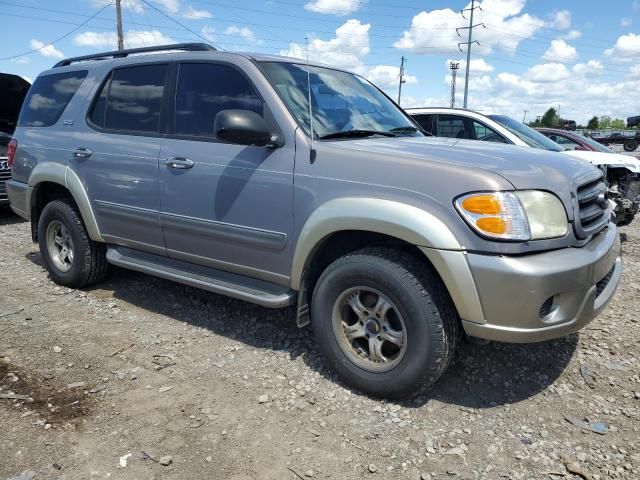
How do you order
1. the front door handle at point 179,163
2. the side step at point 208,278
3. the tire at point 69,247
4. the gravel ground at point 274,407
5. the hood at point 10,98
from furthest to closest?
1. the hood at point 10,98
2. the tire at point 69,247
3. the front door handle at point 179,163
4. the side step at point 208,278
5. the gravel ground at point 274,407

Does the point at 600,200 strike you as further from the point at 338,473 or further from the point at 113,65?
the point at 113,65

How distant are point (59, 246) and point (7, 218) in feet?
14.1

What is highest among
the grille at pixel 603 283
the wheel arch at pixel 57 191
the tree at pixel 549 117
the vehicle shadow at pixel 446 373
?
the tree at pixel 549 117

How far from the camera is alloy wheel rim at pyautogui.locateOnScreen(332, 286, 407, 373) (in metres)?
2.85

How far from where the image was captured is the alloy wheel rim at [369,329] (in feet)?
9.36

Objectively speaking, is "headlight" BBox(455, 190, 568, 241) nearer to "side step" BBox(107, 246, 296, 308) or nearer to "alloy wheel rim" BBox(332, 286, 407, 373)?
"alloy wheel rim" BBox(332, 286, 407, 373)

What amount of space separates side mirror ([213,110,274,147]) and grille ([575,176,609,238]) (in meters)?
1.82

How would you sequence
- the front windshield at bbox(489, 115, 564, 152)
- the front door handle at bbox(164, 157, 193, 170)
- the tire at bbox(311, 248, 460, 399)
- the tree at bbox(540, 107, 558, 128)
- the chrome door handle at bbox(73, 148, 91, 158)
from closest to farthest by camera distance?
the tire at bbox(311, 248, 460, 399)
the front door handle at bbox(164, 157, 193, 170)
the chrome door handle at bbox(73, 148, 91, 158)
the front windshield at bbox(489, 115, 564, 152)
the tree at bbox(540, 107, 558, 128)

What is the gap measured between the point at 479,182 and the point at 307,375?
5.28 ft

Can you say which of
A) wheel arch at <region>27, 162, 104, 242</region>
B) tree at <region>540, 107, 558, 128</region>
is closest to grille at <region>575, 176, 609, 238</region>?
wheel arch at <region>27, 162, 104, 242</region>

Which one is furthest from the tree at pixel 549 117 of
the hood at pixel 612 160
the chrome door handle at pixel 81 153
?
the chrome door handle at pixel 81 153

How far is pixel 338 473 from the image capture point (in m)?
2.36

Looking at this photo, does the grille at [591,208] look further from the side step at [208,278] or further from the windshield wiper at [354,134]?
the side step at [208,278]

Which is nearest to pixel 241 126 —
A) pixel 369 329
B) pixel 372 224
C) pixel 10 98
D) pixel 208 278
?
pixel 372 224
